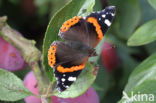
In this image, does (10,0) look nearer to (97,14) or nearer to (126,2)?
(126,2)

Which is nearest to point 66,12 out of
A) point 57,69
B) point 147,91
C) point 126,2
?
point 57,69

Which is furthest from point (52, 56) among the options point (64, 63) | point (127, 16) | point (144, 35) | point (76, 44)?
point (127, 16)

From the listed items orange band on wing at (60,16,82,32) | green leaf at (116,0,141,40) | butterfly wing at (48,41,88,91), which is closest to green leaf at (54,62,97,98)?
butterfly wing at (48,41,88,91)

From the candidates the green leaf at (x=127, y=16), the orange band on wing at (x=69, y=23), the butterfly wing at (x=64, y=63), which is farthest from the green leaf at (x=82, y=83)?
the green leaf at (x=127, y=16)

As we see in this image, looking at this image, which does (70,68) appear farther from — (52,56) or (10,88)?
(10,88)

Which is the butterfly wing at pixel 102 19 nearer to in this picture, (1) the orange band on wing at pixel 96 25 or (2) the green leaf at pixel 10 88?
(1) the orange band on wing at pixel 96 25

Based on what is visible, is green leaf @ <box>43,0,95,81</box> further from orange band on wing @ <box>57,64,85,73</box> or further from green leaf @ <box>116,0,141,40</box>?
green leaf @ <box>116,0,141,40</box>
